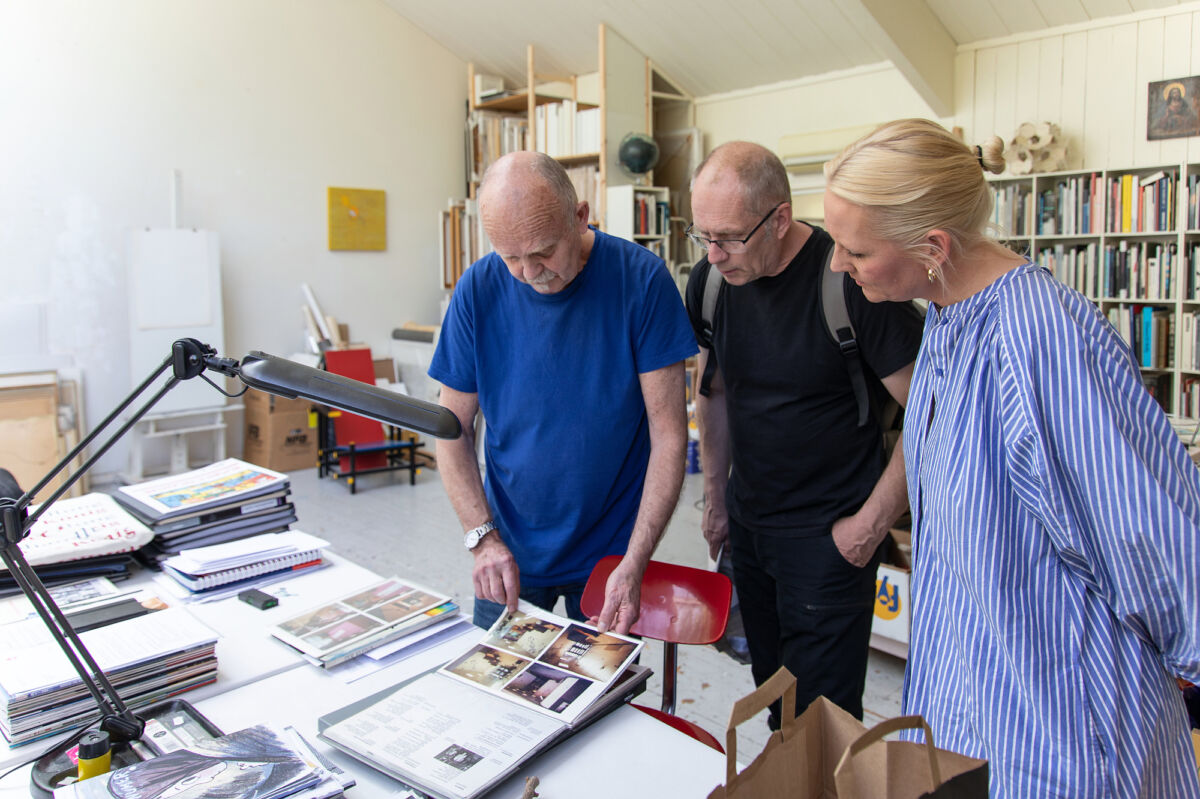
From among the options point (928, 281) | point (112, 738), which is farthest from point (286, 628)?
point (928, 281)

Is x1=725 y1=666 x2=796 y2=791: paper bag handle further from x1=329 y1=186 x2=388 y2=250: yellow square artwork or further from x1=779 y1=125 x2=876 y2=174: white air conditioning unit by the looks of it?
x1=329 y1=186 x2=388 y2=250: yellow square artwork

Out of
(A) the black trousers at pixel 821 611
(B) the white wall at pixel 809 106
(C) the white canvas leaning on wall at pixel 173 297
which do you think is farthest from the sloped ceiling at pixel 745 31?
(A) the black trousers at pixel 821 611

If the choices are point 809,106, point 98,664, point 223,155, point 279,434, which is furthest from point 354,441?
point 98,664

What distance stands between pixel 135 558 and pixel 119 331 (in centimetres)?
408

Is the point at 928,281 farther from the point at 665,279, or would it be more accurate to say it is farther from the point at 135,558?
the point at 135,558

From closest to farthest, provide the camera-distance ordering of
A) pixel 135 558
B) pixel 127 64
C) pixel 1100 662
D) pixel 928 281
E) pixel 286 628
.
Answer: pixel 1100 662, pixel 928 281, pixel 286 628, pixel 135 558, pixel 127 64

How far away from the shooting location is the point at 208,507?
1865mm

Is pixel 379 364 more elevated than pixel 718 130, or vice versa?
pixel 718 130

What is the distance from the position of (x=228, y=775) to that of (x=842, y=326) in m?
1.25

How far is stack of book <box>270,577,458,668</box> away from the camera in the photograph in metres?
1.39

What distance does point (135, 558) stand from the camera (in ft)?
6.05

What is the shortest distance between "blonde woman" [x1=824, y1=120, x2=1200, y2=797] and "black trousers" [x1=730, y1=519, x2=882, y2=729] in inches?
22.1

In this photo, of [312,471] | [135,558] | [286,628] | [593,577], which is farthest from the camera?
[312,471]

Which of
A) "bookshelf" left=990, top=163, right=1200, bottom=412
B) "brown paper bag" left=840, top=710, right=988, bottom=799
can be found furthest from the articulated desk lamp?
"bookshelf" left=990, top=163, right=1200, bottom=412
